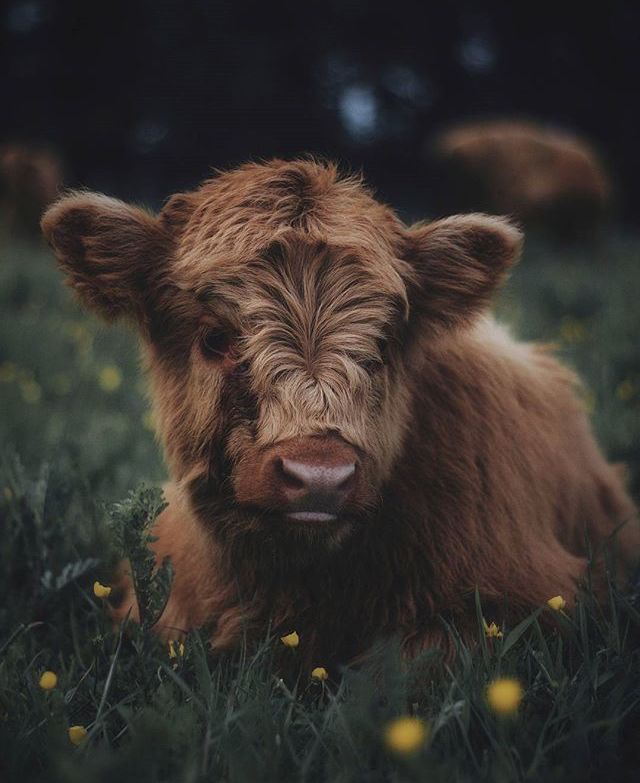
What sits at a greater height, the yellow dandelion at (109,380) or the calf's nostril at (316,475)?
the calf's nostril at (316,475)

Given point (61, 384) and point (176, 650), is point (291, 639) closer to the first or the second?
point (176, 650)

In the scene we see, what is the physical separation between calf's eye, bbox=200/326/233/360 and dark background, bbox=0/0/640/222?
19314 millimetres

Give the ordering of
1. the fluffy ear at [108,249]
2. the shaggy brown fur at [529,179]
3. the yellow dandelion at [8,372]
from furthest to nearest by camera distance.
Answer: the shaggy brown fur at [529,179] → the yellow dandelion at [8,372] → the fluffy ear at [108,249]

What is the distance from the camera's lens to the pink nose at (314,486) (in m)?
2.06

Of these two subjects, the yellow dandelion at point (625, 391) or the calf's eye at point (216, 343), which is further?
the yellow dandelion at point (625, 391)

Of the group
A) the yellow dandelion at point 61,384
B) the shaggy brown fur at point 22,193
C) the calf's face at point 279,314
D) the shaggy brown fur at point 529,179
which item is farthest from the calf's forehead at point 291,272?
the shaggy brown fur at point 22,193

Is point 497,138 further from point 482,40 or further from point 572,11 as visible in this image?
point 482,40

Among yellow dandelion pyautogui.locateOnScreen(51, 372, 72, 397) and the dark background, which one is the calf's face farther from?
the dark background

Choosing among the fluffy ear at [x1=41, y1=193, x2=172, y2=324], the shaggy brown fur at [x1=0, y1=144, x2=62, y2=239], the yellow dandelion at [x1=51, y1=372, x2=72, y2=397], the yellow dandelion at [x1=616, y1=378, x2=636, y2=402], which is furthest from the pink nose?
the shaggy brown fur at [x1=0, y1=144, x2=62, y2=239]

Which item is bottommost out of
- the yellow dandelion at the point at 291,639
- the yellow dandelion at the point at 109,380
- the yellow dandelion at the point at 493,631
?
the yellow dandelion at the point at 291,639

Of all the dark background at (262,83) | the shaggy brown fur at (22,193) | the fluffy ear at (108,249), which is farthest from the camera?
the dark background at (262,83)

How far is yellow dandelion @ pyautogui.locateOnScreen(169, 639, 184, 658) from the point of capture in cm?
236

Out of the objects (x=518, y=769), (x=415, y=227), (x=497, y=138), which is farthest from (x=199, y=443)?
(x=497, y=138)

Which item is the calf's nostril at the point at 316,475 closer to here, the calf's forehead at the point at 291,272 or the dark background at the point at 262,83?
the calf's forehead at the point at 291,272
